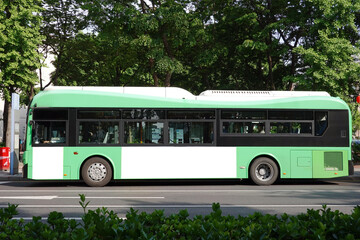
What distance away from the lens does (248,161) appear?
13703 mm

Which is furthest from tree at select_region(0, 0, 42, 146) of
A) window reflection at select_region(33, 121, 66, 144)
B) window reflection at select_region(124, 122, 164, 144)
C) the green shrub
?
the green shrub

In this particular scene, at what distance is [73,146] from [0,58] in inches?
394

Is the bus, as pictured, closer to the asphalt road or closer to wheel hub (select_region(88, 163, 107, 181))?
wheel hub (select_region(88, 163, 107, 181))

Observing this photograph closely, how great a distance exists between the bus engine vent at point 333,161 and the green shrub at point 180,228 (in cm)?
1052

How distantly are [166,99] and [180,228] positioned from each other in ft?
33.5

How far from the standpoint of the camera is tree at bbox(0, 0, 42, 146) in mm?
20547

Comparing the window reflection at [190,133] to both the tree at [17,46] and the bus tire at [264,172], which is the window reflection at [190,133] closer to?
the bus tire at [264,172]

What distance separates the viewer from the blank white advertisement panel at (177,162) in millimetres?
13273

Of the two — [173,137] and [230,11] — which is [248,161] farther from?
[230,11]

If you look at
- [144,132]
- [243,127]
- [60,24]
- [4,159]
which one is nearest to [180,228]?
[144,132]

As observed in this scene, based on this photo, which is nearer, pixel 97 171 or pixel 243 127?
pixel 97 171

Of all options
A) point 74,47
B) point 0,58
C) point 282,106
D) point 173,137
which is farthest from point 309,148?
point 74,47

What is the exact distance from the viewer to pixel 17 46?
68.4 feet

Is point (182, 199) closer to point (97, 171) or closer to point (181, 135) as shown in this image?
point (181, 135)
